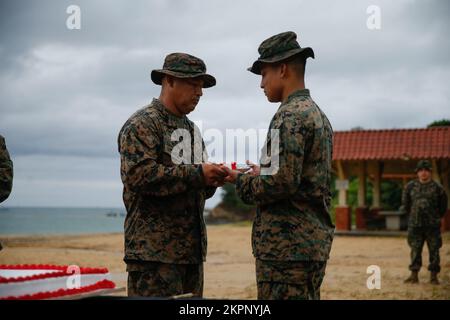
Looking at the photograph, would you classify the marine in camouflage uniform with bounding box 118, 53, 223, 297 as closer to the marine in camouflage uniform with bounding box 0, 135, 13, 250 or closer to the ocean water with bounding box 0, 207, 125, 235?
the marine in camouflage uniform with bounding box 0, 135, 13, 250

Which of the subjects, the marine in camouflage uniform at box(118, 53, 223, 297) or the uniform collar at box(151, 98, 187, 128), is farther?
the uniform collar at box(151, 98, 187, 128)

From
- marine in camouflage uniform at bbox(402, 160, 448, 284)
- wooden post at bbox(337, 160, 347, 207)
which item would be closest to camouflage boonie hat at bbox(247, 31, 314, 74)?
marine in camouflage uniform at bbox(402, 160, 448, 284)

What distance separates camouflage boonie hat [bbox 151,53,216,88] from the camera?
384 centimetres

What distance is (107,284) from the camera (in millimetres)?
3119

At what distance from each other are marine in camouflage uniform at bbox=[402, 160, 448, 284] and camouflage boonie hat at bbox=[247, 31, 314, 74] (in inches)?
272

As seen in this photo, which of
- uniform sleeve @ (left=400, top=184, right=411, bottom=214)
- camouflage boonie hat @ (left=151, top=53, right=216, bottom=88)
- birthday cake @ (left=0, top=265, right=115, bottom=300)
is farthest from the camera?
uniform sleeve @ (left=400, top=184, right=411, bottom=214)

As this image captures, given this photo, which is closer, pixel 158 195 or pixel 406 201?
pixel 158 195

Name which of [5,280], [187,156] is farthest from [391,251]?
[5,280]

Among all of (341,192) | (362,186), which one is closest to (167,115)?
(341,192)

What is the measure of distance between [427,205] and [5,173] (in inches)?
290

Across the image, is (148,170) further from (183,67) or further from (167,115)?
(183,67)

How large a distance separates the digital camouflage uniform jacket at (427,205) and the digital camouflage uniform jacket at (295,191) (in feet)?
22.6

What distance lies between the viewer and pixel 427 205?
9812mm
